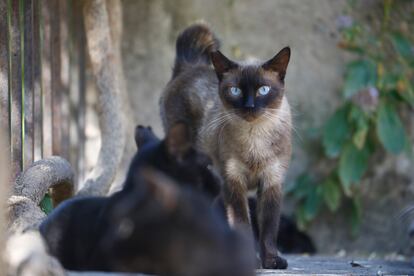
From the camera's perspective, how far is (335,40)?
8.57 meters

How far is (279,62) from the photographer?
17.3 feet

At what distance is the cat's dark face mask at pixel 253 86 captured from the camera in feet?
16.9

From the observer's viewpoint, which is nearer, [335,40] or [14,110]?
[14,110]

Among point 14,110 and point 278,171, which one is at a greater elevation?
point 14,110

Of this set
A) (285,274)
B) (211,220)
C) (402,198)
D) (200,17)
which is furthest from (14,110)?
(402,198)

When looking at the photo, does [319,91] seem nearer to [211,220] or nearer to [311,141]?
[311,141]

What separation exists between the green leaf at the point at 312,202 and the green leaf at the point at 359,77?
1017 mm

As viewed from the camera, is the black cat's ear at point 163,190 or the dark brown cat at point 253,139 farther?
the dark brown cat at point 253,139

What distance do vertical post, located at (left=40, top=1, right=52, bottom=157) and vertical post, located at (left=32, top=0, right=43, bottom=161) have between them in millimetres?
182

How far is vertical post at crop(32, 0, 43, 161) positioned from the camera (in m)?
5.46

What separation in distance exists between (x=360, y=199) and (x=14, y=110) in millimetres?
4769

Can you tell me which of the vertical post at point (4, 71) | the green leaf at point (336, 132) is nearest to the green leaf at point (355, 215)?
the green leaf at point (336, 132)

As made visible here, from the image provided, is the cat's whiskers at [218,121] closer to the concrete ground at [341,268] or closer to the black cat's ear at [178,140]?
the concrete ground at [341,268]

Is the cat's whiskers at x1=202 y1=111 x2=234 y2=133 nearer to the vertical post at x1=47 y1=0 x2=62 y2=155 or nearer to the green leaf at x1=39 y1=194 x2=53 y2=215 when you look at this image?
the green leaf at x1=39 y1=194 x2=53 y2=215
